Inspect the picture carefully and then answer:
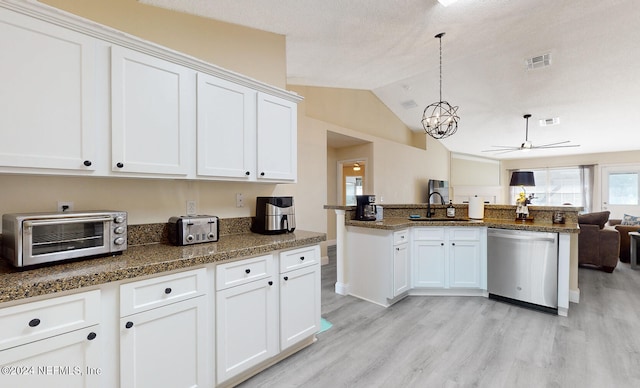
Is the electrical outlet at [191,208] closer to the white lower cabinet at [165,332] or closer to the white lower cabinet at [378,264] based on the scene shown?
Result: the white lower cabinet at [165,332]

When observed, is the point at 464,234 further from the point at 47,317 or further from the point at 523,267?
the point at 47,317

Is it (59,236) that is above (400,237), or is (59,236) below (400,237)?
above

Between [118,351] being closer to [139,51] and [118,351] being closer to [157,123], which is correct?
[157,123]

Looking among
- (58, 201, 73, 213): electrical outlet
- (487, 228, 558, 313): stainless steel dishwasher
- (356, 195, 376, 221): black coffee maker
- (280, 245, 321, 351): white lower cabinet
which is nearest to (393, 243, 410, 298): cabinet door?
(356, 195, 376, 221): black coffee maker

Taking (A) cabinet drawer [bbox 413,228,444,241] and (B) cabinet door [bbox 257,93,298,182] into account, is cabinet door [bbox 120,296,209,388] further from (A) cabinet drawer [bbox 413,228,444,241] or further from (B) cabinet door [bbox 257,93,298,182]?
(A) cabinet drawer [bbox 413,228,444,241]

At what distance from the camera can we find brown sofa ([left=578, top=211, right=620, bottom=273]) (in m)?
4.12

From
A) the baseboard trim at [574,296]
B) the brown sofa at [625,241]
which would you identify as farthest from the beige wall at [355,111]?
the brown sofa at [625,241]

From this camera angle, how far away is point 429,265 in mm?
3316

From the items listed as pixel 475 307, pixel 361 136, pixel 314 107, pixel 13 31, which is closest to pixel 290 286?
pixel 13 31

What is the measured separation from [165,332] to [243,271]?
51 cm

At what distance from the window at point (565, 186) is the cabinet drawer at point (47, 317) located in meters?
10.6

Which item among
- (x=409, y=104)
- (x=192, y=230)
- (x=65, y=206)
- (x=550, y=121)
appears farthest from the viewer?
(x=409, y=104)

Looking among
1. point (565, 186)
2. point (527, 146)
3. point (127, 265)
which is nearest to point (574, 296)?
point (527, 146)

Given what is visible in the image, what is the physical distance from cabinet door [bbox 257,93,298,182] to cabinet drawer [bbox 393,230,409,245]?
4.39 feet
